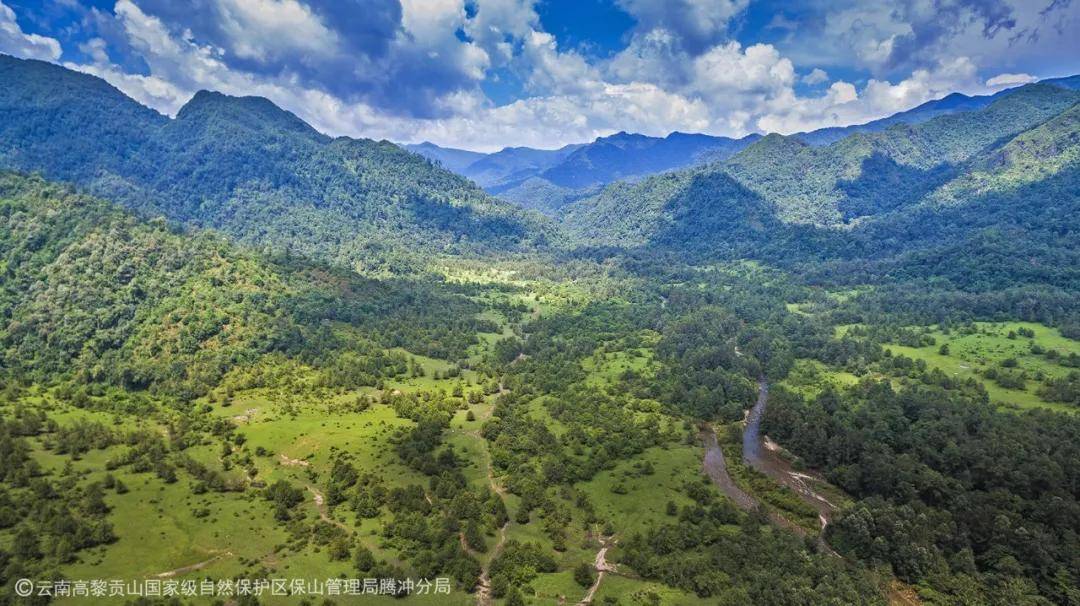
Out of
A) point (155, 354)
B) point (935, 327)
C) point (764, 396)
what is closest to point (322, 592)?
point (155, 354)

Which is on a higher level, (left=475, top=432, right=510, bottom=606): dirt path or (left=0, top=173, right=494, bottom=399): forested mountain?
(left=0, top=173, right=494, bottom=399): forested mountain

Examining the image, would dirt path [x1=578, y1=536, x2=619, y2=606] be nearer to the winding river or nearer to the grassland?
the winding river

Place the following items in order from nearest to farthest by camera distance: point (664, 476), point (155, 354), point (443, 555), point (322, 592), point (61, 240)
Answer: point (322, 592) < point (443, 555) < point (664, 476) < point (155, 354) < point (61, 240)

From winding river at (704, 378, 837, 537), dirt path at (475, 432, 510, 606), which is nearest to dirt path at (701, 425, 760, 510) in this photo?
winding river at (704, 378, 837, 537)

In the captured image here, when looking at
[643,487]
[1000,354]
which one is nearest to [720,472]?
[643,487]

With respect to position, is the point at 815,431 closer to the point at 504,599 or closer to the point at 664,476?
the point at 664,476

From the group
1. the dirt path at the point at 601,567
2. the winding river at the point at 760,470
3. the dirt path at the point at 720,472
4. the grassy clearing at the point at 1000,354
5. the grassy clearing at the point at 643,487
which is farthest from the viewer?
the grassy clearing at the point at 1000,354

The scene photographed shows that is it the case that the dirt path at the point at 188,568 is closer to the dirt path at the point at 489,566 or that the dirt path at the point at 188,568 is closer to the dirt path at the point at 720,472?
the dirt path at the point at 489,566

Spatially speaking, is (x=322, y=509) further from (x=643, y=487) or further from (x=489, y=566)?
(x=643, y=487)

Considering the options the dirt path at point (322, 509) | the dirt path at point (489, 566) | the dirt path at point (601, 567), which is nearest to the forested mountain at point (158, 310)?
the dirt path at point (322, 509)
